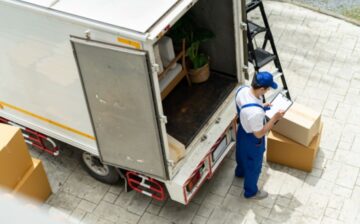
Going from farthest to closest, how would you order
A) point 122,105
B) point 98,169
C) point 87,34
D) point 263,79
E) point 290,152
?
point 98,169 → point 290,152 → point 263,79 → point 122,105 → point 87,34

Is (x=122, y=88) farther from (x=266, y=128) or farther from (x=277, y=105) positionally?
(x=277, y=105)

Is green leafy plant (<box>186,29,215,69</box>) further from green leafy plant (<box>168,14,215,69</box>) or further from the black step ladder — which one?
the black step ladder

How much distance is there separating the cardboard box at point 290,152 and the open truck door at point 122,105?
156 centimetres

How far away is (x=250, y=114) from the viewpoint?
15.7 ft

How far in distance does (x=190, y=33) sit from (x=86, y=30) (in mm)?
1638

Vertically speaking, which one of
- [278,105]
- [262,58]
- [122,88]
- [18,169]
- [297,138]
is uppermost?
[122,88]

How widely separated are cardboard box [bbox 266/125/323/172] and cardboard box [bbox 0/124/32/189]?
110 inches

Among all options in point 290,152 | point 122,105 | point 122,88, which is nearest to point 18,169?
point 122,105

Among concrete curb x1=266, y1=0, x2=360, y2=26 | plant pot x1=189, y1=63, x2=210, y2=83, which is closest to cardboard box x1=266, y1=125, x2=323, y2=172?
plant pot x1=189, y1=63, x2=210, y2=83

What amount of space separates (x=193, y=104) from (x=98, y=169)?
1391mm

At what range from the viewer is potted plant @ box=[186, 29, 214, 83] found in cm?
545

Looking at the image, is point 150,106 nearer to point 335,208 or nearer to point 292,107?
point 292,107

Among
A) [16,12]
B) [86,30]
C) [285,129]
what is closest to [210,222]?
[285,129]

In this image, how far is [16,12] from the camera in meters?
4.61
